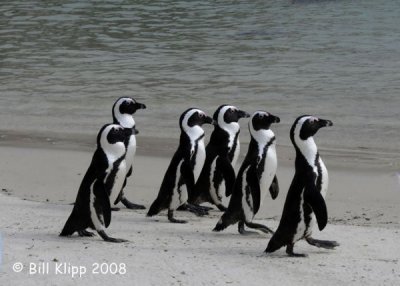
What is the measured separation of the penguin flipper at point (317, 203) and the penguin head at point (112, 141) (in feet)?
Answer: 4.10

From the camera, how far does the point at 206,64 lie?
17328mm

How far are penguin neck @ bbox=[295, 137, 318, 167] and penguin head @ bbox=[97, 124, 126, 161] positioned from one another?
1.11m

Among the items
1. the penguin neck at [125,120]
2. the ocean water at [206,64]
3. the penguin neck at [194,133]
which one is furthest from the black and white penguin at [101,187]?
the ocean water at [206,64]

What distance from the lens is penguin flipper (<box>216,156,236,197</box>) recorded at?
7.15 meters

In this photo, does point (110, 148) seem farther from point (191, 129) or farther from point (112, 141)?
point (191, 129)

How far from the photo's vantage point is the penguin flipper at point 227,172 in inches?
281

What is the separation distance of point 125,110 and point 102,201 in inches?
73.7

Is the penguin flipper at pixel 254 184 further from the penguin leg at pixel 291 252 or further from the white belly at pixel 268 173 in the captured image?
the penguin leg at pixel 291 252

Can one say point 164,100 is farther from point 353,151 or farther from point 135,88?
point 353,151

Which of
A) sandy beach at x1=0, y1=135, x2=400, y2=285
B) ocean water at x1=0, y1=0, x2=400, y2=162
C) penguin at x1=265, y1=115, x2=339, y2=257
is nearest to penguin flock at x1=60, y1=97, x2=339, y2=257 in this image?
penguin at x1=265, y1=115, x2=339, y2=257

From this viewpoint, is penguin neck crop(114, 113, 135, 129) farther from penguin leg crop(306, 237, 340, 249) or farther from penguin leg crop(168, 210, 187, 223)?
penguin leg crop(306, 237, 340, 249)

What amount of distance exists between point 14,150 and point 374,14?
1420 cm

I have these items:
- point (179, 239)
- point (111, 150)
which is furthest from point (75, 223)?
point (179, 239)

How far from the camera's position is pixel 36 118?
41.6 feet
